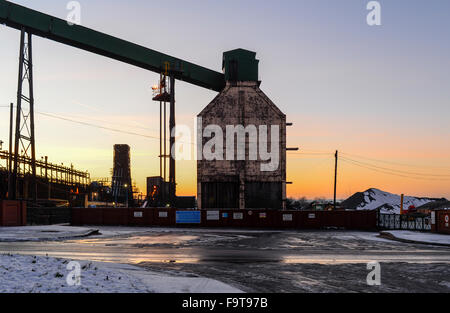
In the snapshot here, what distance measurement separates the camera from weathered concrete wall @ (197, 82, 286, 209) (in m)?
45.5

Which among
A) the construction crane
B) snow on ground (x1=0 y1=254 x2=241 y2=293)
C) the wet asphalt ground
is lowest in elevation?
the wet asphalt ground

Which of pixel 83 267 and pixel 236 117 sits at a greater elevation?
pixel 236 117

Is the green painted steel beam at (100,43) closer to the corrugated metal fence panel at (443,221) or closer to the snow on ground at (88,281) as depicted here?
the corrugated metal fence panel at (443,221)

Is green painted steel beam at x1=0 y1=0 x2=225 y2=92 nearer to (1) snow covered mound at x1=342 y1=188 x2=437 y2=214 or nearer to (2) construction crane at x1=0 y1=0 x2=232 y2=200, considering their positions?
(2) construction crane at x1=0 y1=0 x2=232 y2=200

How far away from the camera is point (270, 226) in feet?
126

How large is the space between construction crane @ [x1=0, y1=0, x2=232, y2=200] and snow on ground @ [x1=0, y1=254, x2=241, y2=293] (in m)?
27.9

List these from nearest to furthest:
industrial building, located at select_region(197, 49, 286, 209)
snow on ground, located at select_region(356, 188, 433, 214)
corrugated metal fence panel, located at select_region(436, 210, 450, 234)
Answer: corrugated metal fence panel, located at select_region(436, 210, 450, 234) < industrial building, located at select_region(197, 49, 286, 209) < snow on ground, located at select_region(356, 188, 433, 214)

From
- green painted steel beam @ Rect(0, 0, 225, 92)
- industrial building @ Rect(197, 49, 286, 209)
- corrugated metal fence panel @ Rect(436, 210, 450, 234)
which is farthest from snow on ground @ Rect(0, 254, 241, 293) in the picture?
industrial building @ Rect(197, 49, 286, 209)

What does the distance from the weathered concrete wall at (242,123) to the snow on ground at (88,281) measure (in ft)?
113

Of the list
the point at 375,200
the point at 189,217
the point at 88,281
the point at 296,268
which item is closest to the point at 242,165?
the point at 189,217
